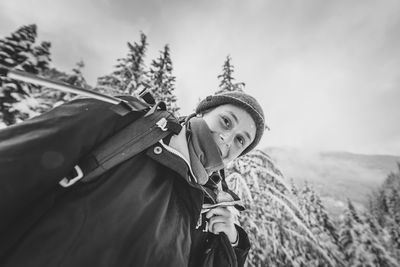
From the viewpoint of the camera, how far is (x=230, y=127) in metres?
2.05

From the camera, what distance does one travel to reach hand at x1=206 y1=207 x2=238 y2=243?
1.98 meters

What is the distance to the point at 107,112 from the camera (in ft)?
3.81

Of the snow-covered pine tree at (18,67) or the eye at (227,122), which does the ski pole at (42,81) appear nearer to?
the eye at (227,122)

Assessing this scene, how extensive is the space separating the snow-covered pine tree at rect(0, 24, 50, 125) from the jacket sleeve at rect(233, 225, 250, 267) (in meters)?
11.7

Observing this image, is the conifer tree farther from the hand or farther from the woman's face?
the woman's face

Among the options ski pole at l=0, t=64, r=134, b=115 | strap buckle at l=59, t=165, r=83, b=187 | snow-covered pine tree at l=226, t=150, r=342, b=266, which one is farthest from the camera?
snow-covered pine tree at l=226, t=150, r=342, b=266

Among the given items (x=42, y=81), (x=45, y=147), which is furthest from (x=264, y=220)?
(x=42, y=81)

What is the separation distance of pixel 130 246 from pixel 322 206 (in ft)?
107

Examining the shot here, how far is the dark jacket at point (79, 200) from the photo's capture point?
0.87 metres

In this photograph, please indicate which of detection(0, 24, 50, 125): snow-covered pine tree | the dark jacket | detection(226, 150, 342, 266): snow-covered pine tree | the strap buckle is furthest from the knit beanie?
detection(0, 24, 50, 125): snow-covered pine tree

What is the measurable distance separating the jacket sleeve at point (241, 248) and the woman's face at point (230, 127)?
846 mm

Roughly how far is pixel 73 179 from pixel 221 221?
1.46 meters

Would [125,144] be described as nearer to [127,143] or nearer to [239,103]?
[127,143]

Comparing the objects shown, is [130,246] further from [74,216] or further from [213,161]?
[213,161]
